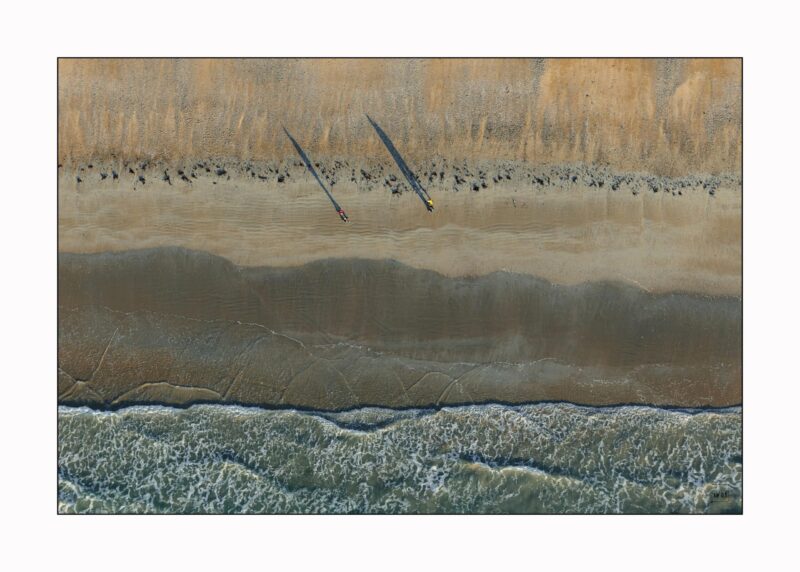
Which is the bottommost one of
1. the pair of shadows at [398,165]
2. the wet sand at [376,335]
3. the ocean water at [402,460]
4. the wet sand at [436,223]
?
the ocean water at [402,460]

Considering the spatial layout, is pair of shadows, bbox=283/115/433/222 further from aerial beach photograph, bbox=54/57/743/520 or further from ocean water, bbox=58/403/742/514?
ocean water, bbox=58/403/742/514

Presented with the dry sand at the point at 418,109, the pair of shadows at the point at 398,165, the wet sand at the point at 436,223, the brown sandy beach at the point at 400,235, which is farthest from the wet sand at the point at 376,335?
the dry sand at the point at 418,109

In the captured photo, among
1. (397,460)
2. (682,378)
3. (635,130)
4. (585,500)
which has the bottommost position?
(585,500)

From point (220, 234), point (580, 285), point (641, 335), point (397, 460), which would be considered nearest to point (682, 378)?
point (641, 335)

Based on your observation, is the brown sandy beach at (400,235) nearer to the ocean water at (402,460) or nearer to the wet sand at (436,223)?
the wet sand at (436,223)

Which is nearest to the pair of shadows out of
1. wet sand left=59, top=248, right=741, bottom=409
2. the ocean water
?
wet sand left=59, top=248, right=741, bottom=409

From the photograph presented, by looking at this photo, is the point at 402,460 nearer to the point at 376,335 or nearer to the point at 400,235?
the point at 376,335

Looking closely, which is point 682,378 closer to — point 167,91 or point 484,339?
point 484,339
